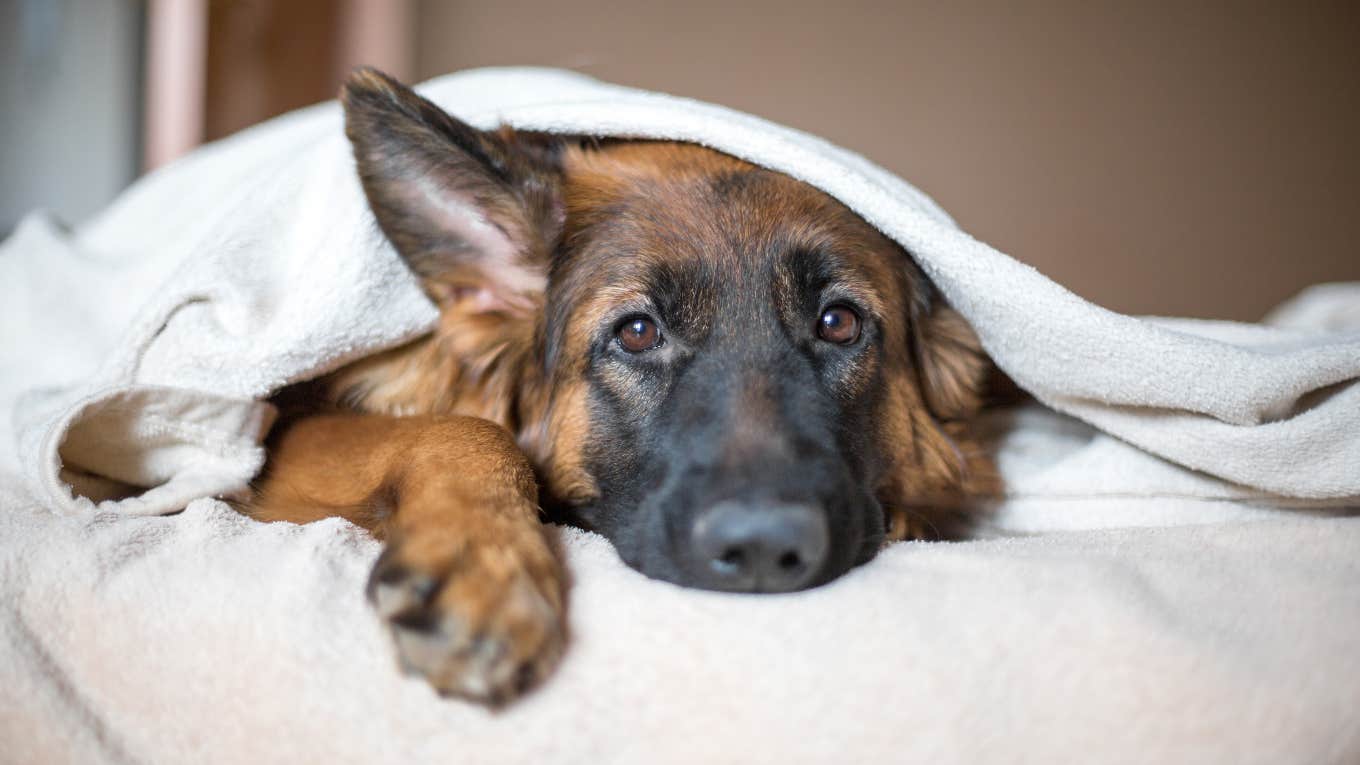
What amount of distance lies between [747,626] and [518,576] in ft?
0.88

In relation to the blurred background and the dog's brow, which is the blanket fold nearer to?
the dog's brow

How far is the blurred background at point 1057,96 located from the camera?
461 cm

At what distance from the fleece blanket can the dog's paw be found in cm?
4

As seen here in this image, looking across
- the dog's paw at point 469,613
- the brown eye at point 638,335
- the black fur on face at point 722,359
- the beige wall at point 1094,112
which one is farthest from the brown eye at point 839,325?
the beige wall at point 1094,112

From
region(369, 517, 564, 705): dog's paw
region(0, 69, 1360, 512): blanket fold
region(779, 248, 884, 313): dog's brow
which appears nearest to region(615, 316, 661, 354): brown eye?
region(779, 248, 884, 313): dog's brow

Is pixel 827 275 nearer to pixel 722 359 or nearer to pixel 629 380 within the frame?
pixel 722 359

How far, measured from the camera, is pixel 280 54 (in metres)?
3.88

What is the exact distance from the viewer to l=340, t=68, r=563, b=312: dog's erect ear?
60.4 inches

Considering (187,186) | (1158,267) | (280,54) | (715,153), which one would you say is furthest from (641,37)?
(1158,267)

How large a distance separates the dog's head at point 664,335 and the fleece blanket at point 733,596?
0.30ft

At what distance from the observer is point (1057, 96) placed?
17.8 ft

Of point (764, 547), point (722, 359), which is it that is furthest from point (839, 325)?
point (764, 547)

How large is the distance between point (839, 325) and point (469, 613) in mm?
975

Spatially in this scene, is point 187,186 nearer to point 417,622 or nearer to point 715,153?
point 715,153
